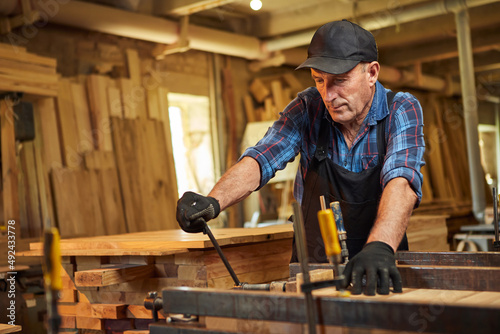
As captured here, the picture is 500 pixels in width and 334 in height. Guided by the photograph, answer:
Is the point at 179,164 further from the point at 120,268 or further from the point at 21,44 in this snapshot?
the point at 120,268

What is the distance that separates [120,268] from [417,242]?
2852mm

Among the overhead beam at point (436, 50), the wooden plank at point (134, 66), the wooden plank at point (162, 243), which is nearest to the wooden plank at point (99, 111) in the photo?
the wooden plank at point (134, 66)

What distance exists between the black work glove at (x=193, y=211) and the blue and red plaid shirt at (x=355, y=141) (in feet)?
1.36

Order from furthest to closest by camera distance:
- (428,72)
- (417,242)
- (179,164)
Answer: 1. (428,72)
2. (179,164)
3. (417,242)

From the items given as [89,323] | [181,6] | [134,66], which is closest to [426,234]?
[89,323]

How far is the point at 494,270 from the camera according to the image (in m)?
1.60

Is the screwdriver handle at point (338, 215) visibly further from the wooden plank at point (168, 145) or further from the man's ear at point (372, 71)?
the wooden plank at point (168, 145)

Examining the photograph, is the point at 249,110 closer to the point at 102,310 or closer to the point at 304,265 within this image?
the point at 102,310

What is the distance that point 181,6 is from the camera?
6855mm

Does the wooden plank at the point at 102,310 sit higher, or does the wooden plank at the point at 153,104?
the wooden plank at the point at 153,104

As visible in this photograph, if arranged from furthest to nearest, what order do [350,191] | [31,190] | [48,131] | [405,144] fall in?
[48,131] < [31,190] < [350,191] < [405,144]

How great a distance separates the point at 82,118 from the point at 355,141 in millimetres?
4580

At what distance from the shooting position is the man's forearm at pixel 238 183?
2.29 m

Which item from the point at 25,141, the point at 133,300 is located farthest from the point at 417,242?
the point at 25,141
